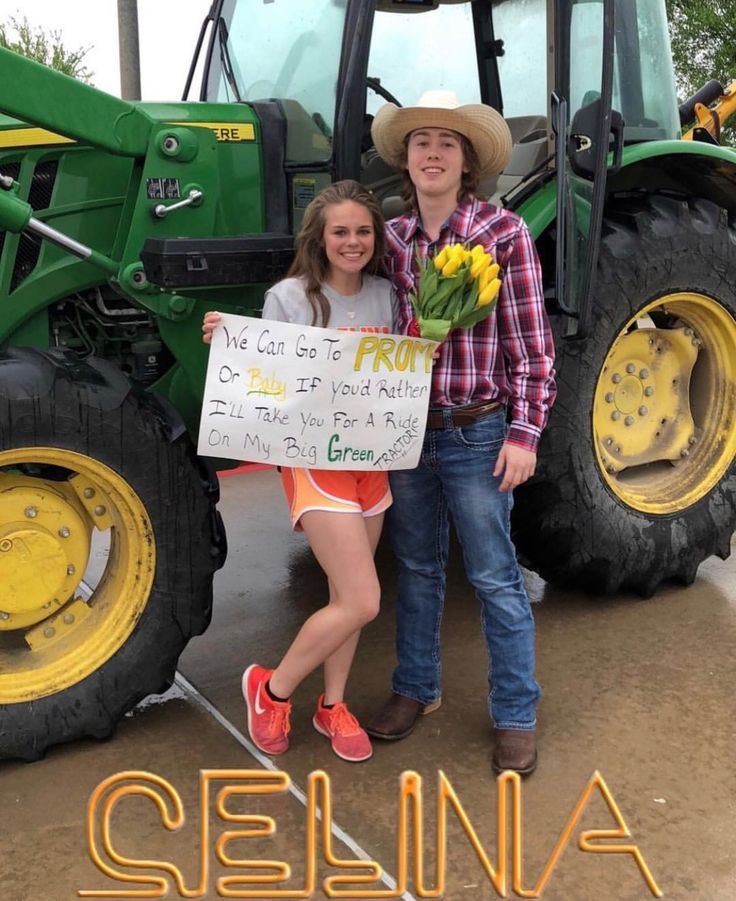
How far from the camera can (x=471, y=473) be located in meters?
2.48

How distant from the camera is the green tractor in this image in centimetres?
264

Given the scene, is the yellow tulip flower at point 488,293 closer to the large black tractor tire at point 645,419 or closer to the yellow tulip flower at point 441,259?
the yellow tulip flower at point 441,259

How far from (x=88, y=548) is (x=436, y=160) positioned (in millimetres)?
1416

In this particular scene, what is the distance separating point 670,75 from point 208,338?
2.31 m

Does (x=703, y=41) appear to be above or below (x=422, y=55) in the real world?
above

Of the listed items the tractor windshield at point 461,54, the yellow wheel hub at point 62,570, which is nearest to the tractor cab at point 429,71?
the tractor windshield at point 461,54

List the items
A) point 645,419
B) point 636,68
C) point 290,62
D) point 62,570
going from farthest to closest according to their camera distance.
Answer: point 645,419 < point 636,68 < point 290,62 < point 62,570

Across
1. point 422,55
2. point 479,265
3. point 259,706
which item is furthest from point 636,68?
point 259,706

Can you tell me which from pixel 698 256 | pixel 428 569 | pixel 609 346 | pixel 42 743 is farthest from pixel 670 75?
pixel 42 743

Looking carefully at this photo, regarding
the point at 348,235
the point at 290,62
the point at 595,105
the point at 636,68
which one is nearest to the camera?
the point at 348,235

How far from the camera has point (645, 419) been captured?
3705 mm

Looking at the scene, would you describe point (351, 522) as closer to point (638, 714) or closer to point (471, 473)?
point (471, 473)

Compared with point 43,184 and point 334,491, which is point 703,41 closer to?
point 43,184
